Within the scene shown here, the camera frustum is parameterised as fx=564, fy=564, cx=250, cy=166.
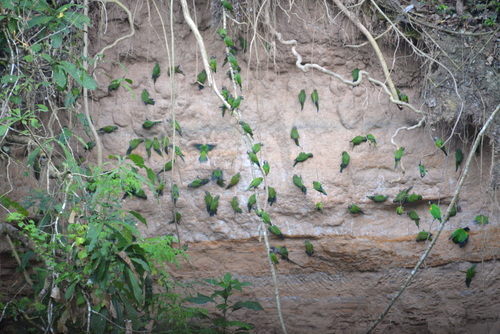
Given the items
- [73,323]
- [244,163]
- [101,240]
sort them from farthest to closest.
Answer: [244,163] < [73,323] < [101,240]

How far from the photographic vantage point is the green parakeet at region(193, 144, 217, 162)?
503 cm

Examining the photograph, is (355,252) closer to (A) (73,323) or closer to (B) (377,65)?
(B) (377,65)

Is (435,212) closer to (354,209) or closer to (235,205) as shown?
(354,209)

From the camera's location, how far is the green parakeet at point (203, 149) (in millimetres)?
5031

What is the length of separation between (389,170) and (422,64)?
0.96 m

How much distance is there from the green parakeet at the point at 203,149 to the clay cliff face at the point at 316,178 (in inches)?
2.4

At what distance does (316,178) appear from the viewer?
16.5ft

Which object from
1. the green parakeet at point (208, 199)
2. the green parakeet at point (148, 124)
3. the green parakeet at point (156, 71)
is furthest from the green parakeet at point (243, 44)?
the green parakeet at point (208, 199)

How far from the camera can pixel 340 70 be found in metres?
5.09

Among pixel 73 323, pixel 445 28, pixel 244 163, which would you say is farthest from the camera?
pixel 244 163

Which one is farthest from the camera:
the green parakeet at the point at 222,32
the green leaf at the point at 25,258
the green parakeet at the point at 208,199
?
the green parakeet at the point at 208,199

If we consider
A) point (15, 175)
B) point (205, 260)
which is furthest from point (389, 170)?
point (15, 175)

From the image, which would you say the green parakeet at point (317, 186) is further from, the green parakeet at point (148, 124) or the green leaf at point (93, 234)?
the green leaf at point (93, 234)

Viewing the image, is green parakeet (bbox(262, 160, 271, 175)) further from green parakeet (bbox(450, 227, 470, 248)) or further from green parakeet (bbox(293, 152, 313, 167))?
green parakeet (bbox(450, 227, 470, 248))
